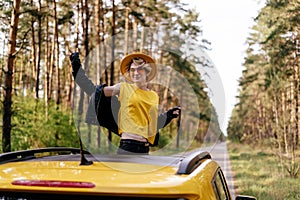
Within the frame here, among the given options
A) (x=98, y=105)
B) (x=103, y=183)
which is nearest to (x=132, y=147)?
(x=98, y=105)

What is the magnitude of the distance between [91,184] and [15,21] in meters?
11.0

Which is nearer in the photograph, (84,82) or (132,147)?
(84,82)

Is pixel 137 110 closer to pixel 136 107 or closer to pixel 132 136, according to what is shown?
pixel 136 107

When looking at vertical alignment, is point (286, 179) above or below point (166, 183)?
below

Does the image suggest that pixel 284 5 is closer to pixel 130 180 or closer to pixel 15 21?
pixel 15 21

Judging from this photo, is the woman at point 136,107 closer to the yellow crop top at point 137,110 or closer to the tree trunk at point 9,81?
the yellow crop top at point 137,110

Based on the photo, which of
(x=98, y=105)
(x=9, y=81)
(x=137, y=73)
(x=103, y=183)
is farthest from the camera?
(x=9, y=81)

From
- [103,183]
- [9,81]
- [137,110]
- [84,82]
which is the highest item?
[9,81]

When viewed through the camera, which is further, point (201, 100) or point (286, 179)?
point (286, 179)

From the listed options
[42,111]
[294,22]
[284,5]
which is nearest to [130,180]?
[42,111]

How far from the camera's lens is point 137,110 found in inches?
189

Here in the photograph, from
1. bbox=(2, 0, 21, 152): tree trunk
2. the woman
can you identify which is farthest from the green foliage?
the woman

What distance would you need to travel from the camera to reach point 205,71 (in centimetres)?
534

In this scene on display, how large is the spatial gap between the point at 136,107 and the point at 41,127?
15.1 meters
